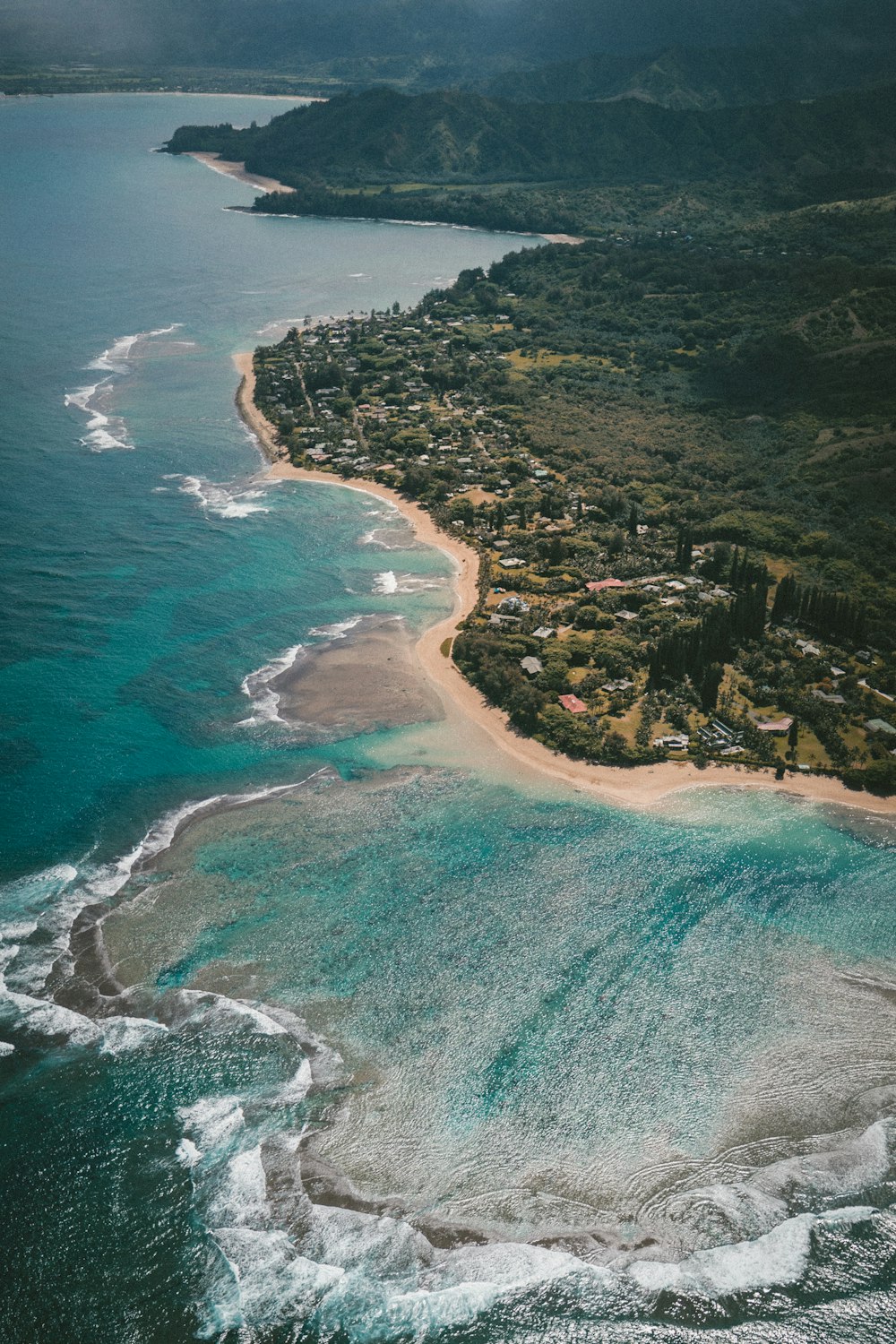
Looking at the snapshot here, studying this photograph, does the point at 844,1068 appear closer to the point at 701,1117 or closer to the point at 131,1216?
the point at 701,1117

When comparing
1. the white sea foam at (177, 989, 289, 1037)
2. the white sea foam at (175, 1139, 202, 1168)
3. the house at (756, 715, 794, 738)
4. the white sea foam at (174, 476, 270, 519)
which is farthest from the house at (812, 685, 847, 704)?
the white sea foam at (174, 476, 270, 519)

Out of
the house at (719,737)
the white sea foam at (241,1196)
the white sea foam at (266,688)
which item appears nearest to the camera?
the white sea foam at (241,1196)

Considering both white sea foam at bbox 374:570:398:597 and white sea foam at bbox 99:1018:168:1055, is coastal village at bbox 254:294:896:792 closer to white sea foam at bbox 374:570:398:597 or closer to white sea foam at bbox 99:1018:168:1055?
white sea foam at bbox 374:570:398:597

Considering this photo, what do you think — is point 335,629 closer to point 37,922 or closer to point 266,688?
point 266,688

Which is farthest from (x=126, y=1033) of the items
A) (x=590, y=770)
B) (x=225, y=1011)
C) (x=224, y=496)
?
(x=224, y=496)

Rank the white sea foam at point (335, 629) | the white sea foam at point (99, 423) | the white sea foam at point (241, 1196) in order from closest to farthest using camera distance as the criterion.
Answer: the white sea foam at point (241, 1196) → the white sea foam at point (335, 629) → the white sea foam at point (99, 423)

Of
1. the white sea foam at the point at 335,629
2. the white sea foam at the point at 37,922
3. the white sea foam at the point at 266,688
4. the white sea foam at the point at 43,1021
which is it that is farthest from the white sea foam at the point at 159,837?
the white sea foam at the point at 335,629

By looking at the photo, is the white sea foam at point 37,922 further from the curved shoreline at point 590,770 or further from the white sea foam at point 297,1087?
the curved shoreline at point 590,770
